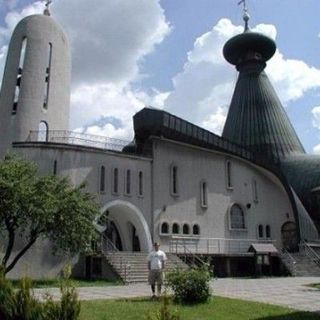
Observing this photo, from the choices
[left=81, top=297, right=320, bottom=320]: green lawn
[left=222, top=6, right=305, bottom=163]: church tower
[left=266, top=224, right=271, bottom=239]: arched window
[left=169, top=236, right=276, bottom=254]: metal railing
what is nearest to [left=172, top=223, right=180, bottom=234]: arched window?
[left=169, top=236, right=276, bottom=254]: metal railing

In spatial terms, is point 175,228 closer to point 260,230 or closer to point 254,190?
point 254,190

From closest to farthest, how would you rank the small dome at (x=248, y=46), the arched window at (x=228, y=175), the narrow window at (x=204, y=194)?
the narrow window at (x=204, y=194)
the arched window at (x=228, y=175)
the small dome at (x=248, y=46)

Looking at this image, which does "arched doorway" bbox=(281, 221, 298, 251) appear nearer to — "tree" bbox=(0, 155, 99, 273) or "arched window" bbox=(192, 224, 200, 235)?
"arched window" bbox=(192, 224, 200, 235)

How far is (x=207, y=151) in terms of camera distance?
1179 inches

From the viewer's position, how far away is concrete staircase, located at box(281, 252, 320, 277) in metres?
26.4

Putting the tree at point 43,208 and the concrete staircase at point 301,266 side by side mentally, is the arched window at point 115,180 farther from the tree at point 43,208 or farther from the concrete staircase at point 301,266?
the concrete staircase at point 301,266

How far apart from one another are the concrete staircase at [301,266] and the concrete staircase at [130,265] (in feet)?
24.7

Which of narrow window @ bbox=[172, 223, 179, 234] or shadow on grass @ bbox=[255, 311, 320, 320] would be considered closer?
shadow on grass @ bbox=[255, 311, 320, 320]

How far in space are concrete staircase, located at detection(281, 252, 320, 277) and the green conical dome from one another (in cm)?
1185

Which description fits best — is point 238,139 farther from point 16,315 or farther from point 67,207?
point 16,315

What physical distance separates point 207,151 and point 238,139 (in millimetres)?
13630

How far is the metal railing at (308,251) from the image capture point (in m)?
29.3

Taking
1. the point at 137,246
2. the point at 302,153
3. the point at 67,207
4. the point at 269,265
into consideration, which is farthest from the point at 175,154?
the point at 302,153

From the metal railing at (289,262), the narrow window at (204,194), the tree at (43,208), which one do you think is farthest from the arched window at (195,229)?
the tree at (43,208)
